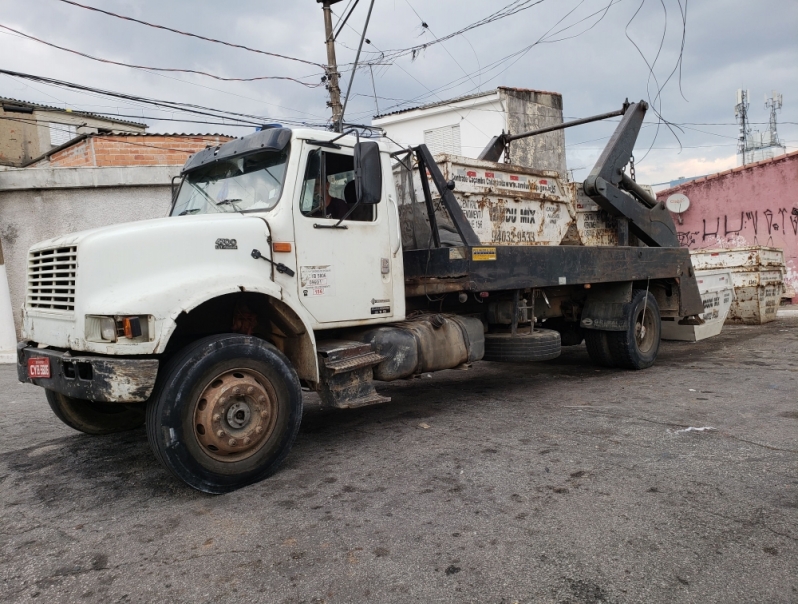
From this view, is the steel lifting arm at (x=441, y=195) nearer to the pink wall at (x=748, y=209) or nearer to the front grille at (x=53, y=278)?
the front grille at (x=53, y=278)

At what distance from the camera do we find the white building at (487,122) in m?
22.5

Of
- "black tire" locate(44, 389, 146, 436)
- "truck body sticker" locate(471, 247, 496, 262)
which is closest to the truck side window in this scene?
"truck body sticker" locate(471, 247, 496, 262)

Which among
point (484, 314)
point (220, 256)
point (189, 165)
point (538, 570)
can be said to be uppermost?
point (189, 165)

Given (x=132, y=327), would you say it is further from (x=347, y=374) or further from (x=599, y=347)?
(x=599, y=347)

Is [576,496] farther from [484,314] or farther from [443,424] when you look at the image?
[484,314]

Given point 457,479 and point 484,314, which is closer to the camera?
point 457,479

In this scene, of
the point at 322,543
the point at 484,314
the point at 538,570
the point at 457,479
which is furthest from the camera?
the point at 484,314

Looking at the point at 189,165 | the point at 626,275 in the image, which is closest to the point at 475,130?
the point at 626,275

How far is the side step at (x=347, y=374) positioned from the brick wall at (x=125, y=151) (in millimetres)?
9138

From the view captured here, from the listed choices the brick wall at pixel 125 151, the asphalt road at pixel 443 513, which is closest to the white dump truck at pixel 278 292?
the asphalt road at pixel 443 513

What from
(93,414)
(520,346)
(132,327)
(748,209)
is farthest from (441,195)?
(748,209)

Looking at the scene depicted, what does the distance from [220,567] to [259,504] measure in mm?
760

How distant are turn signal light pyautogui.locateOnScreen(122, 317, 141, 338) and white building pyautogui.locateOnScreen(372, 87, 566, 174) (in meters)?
19.3

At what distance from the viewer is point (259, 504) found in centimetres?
368
